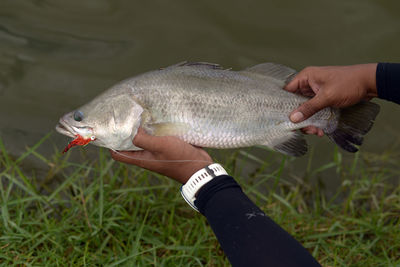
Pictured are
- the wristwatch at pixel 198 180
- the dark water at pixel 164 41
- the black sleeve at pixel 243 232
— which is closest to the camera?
the black sleeve at pixel 243 232

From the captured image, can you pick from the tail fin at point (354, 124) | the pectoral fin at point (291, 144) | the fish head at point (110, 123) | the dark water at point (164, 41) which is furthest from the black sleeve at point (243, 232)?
the dark water at point (164, 41)

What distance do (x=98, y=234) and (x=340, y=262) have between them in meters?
1.92

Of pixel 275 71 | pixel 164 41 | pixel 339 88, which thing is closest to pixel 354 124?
pixel 339 88

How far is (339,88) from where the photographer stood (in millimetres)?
2605

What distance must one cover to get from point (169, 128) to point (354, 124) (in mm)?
1351

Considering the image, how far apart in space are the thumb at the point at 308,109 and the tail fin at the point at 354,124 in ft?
0.79

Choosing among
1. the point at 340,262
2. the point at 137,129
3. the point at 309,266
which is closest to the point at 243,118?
the point at 137,129

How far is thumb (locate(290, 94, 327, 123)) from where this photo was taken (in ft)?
8.48

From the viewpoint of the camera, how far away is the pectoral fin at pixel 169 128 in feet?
7.79

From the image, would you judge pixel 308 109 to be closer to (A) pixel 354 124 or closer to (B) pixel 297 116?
(B) pixel 297 116

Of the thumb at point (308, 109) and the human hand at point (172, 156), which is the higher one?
the thumb at point (308, 109)

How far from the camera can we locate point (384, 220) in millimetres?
3562

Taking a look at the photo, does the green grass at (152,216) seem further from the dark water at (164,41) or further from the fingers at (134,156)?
the fingers at (134,156)

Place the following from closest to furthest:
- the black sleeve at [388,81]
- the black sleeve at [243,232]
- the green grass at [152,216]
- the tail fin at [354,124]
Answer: the black sleeve at [243,232] → the black sleeve at [388,81] → the tail fin at [354,124] → the green grass at [152,216]
